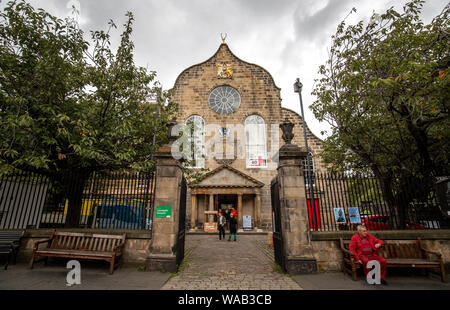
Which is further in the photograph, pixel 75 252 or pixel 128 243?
pixel 128 243

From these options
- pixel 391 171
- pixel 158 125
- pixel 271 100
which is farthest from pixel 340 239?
pixel 271 100

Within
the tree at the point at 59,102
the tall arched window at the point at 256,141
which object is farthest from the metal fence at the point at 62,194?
the tall arched window at the point at 256,141

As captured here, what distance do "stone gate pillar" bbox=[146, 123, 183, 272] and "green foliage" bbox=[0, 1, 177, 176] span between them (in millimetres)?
783

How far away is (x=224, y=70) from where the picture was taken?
21750 millimetres

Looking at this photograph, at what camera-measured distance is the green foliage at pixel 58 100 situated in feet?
17.5

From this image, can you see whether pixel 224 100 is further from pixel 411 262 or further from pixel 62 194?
pixel 411 262

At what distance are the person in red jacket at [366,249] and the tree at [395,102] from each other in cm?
282

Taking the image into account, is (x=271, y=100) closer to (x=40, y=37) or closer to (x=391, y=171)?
(x=391, y=171)

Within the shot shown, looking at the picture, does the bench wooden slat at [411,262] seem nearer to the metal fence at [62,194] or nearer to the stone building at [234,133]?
the metal fence at [62,194]

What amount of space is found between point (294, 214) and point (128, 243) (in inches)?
179

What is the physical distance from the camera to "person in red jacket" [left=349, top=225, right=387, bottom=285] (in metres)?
4.73

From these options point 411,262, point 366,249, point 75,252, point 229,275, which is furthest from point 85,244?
point 411,262

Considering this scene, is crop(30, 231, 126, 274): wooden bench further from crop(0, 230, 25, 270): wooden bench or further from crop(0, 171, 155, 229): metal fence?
crop(0, 171, 155, 229): metal fence

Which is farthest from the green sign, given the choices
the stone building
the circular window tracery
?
the circular window tracery
